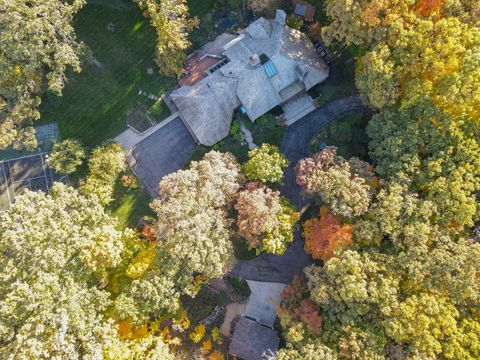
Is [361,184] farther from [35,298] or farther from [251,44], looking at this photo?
[35,298]

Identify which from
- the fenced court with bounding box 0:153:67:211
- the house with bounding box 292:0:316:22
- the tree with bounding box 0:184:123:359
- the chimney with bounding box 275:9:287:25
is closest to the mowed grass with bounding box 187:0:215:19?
the chimney with bounding box 275:9:287:25

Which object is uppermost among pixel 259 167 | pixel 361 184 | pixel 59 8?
pixel 59 8

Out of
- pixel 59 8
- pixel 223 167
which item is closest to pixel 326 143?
pixel 223 167

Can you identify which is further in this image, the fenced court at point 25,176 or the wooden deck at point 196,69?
the fenced court at point 25,176

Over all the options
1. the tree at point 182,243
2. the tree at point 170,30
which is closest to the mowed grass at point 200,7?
the tree at point 170,30

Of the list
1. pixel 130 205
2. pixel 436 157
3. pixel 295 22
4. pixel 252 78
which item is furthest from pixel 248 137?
pixel 436 157

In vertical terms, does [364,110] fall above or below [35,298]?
below

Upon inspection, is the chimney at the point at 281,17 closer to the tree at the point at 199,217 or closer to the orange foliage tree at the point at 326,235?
the tree at the point at 199,217
